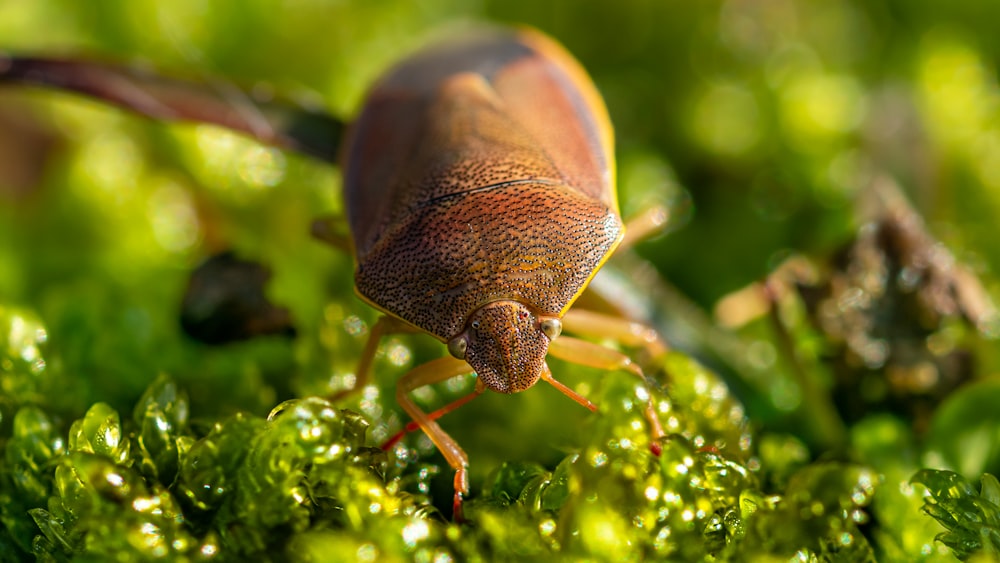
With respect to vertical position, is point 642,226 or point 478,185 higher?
point 478,185

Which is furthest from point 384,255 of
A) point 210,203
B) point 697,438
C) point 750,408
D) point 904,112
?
point 904,112

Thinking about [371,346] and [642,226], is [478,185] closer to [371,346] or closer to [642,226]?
[371,346]

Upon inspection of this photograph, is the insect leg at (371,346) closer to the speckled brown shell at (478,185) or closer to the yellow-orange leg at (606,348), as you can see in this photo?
the speckled brown shell at (478,185)

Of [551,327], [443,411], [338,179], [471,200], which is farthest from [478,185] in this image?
[338,179]

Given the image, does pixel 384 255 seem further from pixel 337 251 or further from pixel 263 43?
pixel 263 43

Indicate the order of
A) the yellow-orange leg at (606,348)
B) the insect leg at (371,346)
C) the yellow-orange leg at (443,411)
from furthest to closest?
the insect leg at (371,346) < the yellow-orange leg at (443,411) < the yellow-orange leg at (606,348)

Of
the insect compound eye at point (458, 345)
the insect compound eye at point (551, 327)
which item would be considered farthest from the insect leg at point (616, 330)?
the insect compound eye at point (458, 345)
